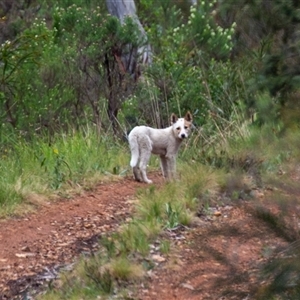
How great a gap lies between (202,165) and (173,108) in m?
3.80

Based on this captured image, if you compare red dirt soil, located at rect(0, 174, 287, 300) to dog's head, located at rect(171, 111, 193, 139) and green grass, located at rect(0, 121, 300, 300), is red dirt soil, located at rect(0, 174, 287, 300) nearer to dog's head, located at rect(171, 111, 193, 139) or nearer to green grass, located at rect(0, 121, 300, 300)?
green grass, located at rect(0, 121, 300, 300)

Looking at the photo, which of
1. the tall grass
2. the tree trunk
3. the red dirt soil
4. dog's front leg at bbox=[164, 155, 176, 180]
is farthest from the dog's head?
the tree trunk

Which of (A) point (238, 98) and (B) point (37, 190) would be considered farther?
(A) point (238, 98)

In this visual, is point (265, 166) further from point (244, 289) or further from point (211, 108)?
point (211, 108)

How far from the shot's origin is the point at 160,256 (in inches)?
260

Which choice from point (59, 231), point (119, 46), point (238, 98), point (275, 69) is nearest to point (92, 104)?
point (119, 46)

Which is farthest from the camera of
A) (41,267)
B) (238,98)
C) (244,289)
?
(238,98)

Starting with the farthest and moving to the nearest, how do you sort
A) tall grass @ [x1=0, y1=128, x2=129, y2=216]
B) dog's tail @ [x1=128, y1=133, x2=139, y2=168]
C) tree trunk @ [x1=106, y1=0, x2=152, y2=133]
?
1. tree trunk @ [x1=106, y1=0, x2=152, y2=133]
2. dog's tail @ [x1=128, y1=133, x2=139, y2=168]
3. tall grass @ [x1=0, y1=128, x2=129, y2=216]

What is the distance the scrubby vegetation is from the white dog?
0.26 metres

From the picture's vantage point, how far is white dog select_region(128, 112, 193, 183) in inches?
360

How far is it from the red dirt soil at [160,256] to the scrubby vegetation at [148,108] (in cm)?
20

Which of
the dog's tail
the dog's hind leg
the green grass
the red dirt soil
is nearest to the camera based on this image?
the red dirt soil

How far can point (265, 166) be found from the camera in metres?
6.09

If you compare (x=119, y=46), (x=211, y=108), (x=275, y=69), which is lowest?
(x=211, y=108)
